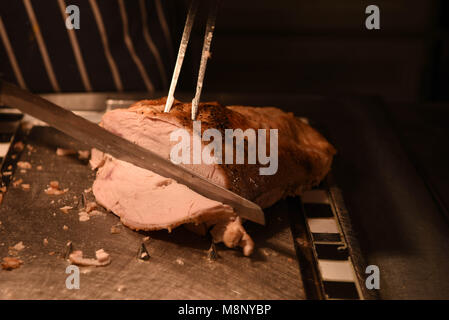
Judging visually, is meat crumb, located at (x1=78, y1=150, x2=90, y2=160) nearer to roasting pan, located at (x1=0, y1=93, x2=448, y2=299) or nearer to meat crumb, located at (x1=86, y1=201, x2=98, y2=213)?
roasting pan, located at (x1=0, y1=93, x2=448, y2=299)

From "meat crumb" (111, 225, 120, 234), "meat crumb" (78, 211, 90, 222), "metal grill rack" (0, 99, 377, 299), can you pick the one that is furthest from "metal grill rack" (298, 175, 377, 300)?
"meat crumb" (78, 211, 90, 222)

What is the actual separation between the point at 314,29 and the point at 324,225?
167cm

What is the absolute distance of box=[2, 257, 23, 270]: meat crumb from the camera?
4.61 feet

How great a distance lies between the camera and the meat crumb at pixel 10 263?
1.40 metres

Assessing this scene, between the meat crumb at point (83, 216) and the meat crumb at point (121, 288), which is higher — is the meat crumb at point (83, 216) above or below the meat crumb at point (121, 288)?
above

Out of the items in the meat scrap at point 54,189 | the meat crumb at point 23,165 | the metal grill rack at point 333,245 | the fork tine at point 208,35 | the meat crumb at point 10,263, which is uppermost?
the fork tine at point 208,35

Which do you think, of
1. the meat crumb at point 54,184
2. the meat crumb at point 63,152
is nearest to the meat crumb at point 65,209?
the meat crumb at point 54,184

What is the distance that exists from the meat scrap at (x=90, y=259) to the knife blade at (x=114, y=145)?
11.7 inches

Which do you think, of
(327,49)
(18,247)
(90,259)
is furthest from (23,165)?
(327,49)

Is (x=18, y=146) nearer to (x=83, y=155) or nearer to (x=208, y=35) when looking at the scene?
(x=83, y=155)

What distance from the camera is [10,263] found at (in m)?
1.41

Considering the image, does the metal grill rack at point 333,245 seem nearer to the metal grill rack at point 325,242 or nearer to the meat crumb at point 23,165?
the metal grill rack at point 325,242

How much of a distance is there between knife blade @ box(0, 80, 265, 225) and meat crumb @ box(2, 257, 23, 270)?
41 centimetres

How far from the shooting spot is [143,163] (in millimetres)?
1483
